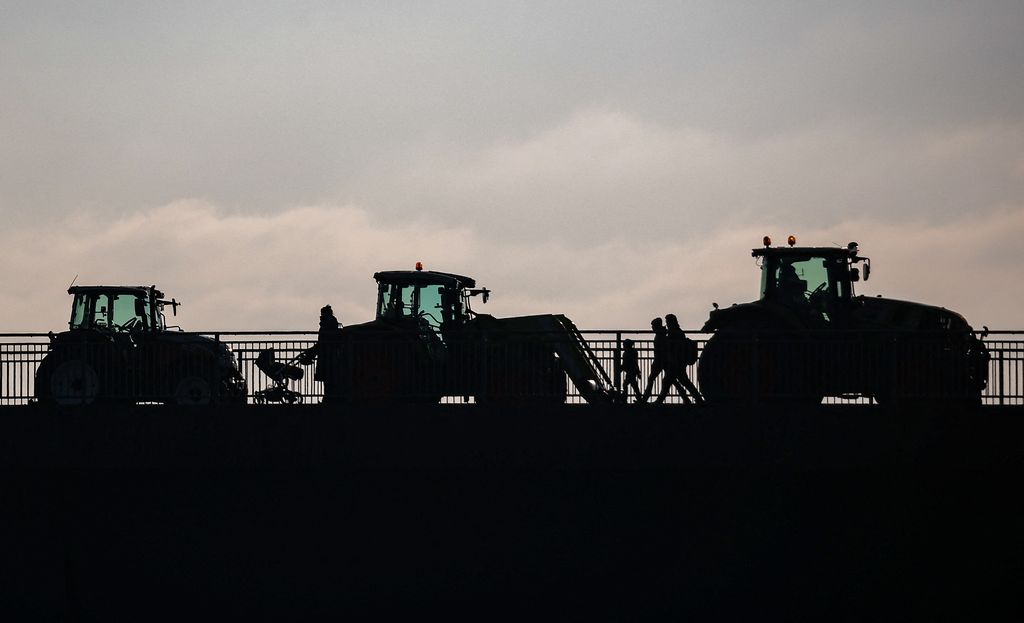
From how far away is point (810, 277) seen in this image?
79.7 ft

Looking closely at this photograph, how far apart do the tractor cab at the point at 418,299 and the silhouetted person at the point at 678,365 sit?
4.91m

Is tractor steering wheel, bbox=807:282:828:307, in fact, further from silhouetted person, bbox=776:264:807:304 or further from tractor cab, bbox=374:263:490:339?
tractor cab, bbox=374:263:490:339

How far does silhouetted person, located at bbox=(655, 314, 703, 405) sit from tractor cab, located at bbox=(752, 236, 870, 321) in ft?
12.3

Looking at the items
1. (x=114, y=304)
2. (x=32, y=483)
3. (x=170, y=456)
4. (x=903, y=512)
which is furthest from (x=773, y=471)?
(x=114, y=304)

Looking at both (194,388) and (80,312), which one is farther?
(80,312)

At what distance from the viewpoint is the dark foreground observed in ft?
64.3

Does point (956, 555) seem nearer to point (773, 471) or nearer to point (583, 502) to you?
point (773, 471)

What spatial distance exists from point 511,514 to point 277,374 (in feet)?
13.1

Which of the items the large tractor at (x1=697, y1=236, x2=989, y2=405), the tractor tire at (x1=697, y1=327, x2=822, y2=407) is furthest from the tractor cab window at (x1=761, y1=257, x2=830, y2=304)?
the tractor tire at (x1=697, y1=327, x2=822, y2=407)

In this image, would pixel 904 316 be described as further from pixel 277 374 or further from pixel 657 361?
pixel 277 374

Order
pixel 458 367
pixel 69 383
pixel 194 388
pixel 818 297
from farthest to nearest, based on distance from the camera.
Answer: pixel 818 297 < pixel 194 388 < pixel 69 383 < pixel 458 367

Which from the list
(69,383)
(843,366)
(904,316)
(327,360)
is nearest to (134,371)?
(69,383)

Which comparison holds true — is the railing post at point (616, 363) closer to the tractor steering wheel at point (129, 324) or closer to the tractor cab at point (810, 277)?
the tractor cab at point (810, 277)

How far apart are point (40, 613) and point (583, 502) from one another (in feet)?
24.1
